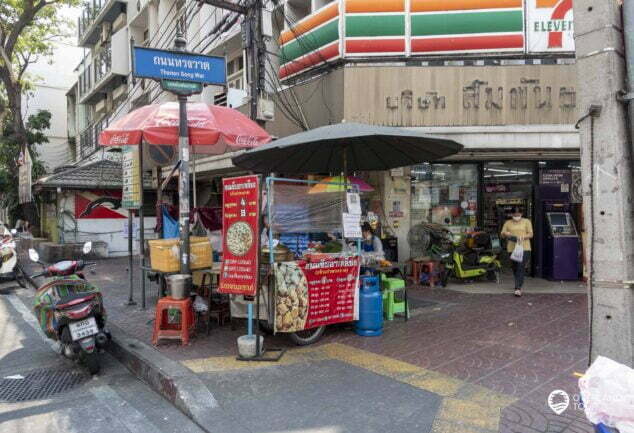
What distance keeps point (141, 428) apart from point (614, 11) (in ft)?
14.6

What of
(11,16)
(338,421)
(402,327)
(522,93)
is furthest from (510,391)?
(11,16)

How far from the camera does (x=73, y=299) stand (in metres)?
5.31

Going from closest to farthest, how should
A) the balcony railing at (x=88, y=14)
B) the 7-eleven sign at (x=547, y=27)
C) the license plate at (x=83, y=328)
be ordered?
the license plate at (x=83, y=328)
the 7-eleven sign at (x=547, y=27)
the balcony railing at (x=88, y=14)

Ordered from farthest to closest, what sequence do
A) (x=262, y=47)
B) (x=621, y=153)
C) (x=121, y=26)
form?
1. (x=121, y=26)
2. (x=262, y=47)
3. (x=621, y=153)

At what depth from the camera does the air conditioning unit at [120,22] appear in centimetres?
2428

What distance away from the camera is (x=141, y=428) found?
391 cm

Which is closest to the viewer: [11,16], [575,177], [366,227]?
[366,227]

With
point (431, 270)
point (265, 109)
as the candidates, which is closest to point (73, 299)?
point (265, 109)

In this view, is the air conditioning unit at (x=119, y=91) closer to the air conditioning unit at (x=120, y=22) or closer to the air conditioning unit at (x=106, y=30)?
the air conditioning unit at (x=106, y=30)

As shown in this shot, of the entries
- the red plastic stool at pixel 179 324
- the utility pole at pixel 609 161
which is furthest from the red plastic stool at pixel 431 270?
the utility pole at pixel 609 161

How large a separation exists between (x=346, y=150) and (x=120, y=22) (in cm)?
2361

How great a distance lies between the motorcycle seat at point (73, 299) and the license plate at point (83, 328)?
23 cm

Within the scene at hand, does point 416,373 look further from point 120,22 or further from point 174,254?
point 120,22

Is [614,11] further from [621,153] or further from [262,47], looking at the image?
[262,47]
